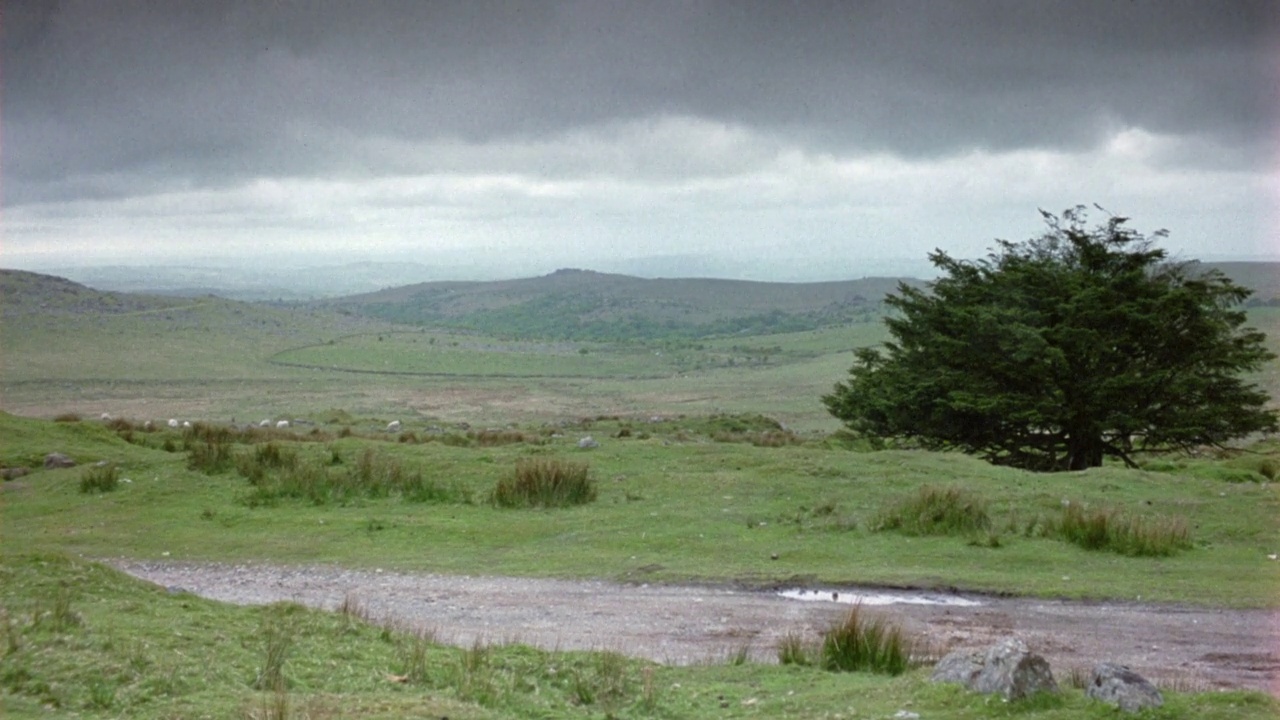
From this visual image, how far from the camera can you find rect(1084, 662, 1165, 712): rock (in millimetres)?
5926

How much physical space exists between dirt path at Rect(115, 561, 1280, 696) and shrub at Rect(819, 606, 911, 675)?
0.74 meters

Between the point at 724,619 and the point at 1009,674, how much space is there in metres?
4.27

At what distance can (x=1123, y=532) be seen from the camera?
519 inches

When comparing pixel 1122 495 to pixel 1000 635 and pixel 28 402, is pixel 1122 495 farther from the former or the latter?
pixel 28 402

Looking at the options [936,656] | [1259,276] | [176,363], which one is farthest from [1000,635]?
[1259,276]

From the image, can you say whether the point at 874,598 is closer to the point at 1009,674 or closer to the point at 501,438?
the point at 1009,674

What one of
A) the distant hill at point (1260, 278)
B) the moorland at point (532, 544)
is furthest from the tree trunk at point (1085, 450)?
the distant hill at point (1260, 278)

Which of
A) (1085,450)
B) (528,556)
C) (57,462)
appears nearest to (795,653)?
(528,556)

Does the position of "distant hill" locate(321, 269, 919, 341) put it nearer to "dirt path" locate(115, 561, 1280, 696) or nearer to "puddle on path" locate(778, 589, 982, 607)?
"puddle on path" locate(778, 589, 982, 607)

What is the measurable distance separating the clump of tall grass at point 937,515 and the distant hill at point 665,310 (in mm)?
119591

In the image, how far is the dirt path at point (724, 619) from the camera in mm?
8773

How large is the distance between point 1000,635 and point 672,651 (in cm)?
313

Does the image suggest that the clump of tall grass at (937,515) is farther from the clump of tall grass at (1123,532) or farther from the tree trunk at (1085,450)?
the tree trunk at (1085,450)

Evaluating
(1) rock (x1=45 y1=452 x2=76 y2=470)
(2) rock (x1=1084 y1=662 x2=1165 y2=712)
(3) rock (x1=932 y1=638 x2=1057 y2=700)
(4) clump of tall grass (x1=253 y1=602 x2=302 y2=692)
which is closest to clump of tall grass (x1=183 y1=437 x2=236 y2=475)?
(1) rock (x1=45 y1=452 x2=76 y2=470)
